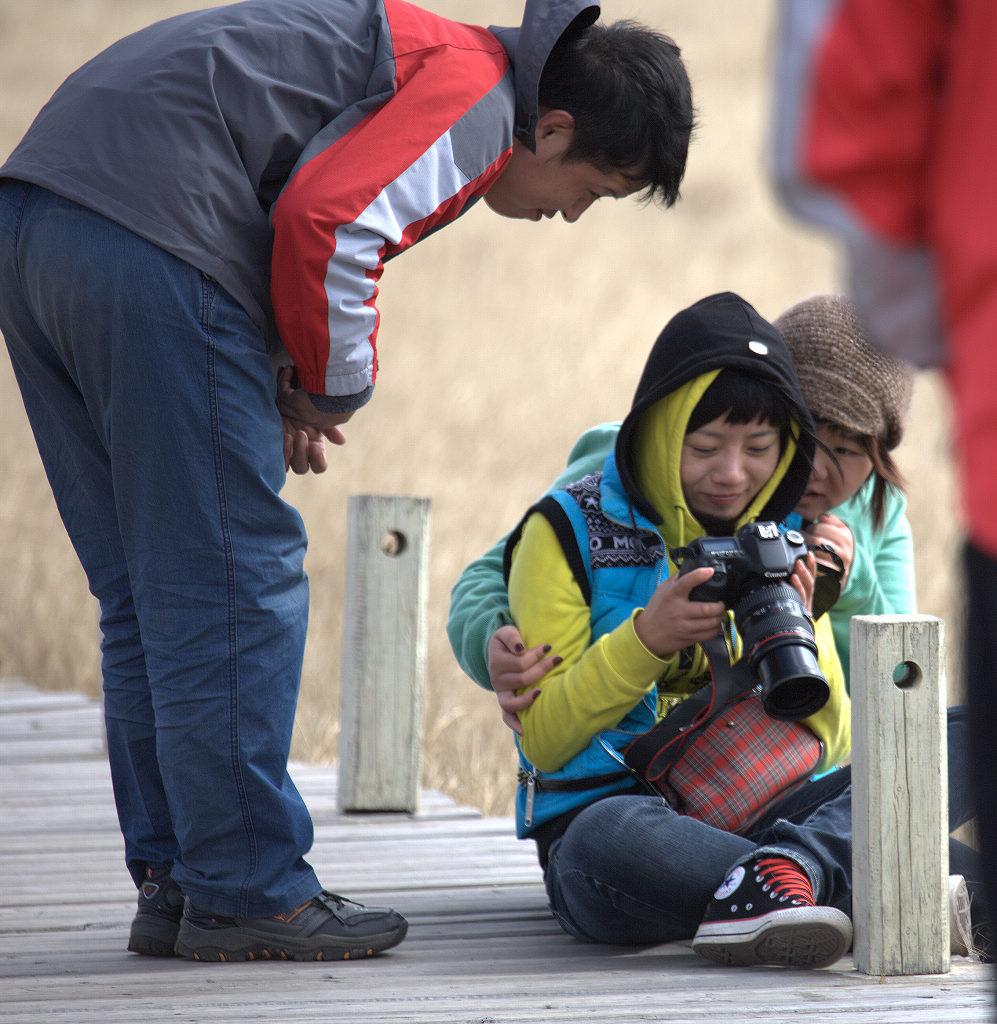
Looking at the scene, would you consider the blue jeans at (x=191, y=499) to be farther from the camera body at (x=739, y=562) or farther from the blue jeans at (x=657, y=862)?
the camera body at (x=739, y=562)

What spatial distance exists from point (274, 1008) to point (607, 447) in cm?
132

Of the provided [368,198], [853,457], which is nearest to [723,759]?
[853,457]

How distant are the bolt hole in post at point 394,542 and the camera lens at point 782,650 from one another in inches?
46.3

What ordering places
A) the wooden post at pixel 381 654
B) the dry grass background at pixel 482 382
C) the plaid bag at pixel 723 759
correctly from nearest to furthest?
1. the plaid bag at pixel 723 759
2. the wooden post at pixel 381 654
3. the dry grass background at pixel 482 382

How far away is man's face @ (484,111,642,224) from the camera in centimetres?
231

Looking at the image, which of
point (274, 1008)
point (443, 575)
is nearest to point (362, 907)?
point (274, 1008)

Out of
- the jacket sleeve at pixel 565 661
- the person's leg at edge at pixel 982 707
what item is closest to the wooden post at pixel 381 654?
the jacket sleeve at pixel 565 661

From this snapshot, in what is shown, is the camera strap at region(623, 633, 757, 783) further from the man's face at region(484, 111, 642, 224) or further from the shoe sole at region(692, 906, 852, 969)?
the man's face at region(484, 111, 642, 224)

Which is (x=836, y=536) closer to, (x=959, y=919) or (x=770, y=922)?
(x=959, y=919)

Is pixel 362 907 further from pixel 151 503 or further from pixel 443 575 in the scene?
pixel 443 575

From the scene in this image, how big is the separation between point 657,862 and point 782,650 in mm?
379

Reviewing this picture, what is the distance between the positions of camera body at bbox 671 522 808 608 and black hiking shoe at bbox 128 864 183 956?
→ 91 cm

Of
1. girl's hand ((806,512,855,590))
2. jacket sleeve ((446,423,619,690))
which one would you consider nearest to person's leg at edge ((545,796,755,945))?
jacket sleeve ((446,423,619,690))

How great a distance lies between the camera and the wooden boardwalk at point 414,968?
74.5 inches
